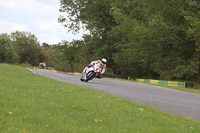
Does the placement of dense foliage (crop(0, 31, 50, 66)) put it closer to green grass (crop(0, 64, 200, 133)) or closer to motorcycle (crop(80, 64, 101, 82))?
motorcycle (crop(80, 64, 101, 82))

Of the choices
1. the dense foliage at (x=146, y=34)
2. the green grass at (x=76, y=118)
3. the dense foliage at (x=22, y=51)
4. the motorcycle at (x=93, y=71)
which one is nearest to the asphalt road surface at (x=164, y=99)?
the green grass at (x=76, y=118)

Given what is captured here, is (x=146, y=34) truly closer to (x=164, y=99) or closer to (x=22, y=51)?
(x=164, y=99)

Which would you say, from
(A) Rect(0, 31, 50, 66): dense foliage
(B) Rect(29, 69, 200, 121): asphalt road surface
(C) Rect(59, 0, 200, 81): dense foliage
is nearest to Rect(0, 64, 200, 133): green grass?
(B) Rect(29, 69, 200, 121): asphalt road surface

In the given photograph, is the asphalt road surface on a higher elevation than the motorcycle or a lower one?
lower

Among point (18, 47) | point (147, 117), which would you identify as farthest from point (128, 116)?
point (18, 47)

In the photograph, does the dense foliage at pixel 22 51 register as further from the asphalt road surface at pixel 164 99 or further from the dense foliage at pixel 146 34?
the asphalt road surface at pixel 164 99

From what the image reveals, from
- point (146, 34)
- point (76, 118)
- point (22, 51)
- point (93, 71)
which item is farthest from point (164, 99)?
point (22, 51)

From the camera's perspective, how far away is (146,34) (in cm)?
3988

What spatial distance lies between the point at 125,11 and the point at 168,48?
12.9 metres

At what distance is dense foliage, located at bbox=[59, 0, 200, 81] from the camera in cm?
3631

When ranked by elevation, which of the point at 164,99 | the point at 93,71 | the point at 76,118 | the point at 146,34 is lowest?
the point at 76,118

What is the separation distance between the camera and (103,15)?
56156 mm

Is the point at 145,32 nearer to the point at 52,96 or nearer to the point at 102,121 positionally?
the point at 52,96

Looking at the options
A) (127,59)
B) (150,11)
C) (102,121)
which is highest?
(150,11)
